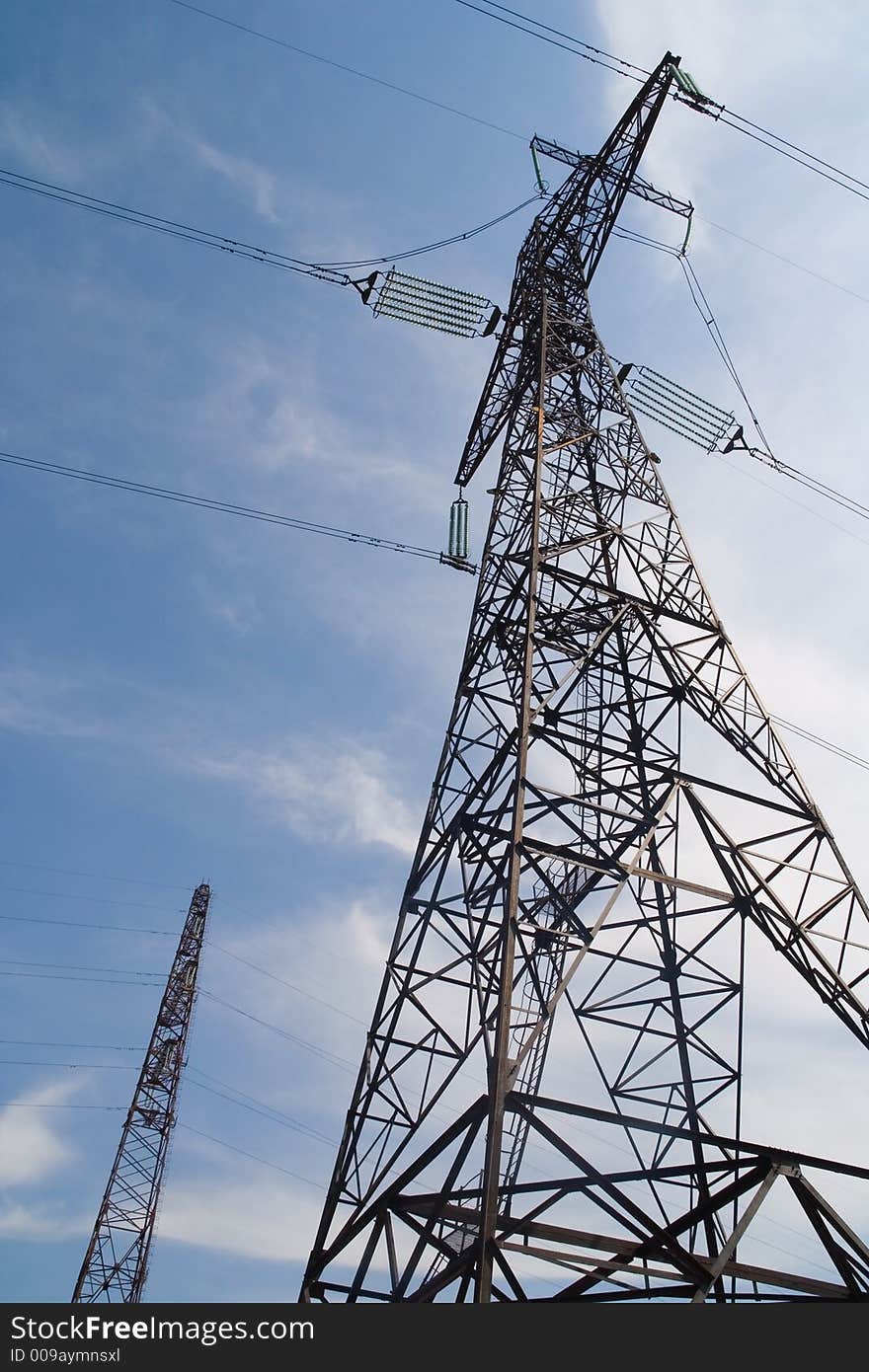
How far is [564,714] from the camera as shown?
14109 mm

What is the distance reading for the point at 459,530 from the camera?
20078mm

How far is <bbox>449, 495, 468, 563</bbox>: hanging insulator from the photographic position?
64.7ft

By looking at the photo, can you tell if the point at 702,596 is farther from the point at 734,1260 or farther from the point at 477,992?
the point at 734,1260

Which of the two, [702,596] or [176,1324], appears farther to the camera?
[702,596]

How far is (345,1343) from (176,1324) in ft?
4.89

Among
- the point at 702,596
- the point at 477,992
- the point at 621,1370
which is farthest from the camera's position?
the point at 702,596

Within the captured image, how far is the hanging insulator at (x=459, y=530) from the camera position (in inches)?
777

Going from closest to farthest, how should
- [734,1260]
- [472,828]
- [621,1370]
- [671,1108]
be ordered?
[621,1370], [734,1260], [671,1108], [472,828]

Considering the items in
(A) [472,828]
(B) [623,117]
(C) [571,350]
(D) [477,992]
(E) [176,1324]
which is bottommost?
(E) [176,1324]

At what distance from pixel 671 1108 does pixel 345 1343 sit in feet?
20.2

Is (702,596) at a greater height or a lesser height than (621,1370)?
greater

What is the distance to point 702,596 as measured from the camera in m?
15.2

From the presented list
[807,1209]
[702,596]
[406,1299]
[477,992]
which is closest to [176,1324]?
[406,1299]

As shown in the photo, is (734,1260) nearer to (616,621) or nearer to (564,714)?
(564,714)
